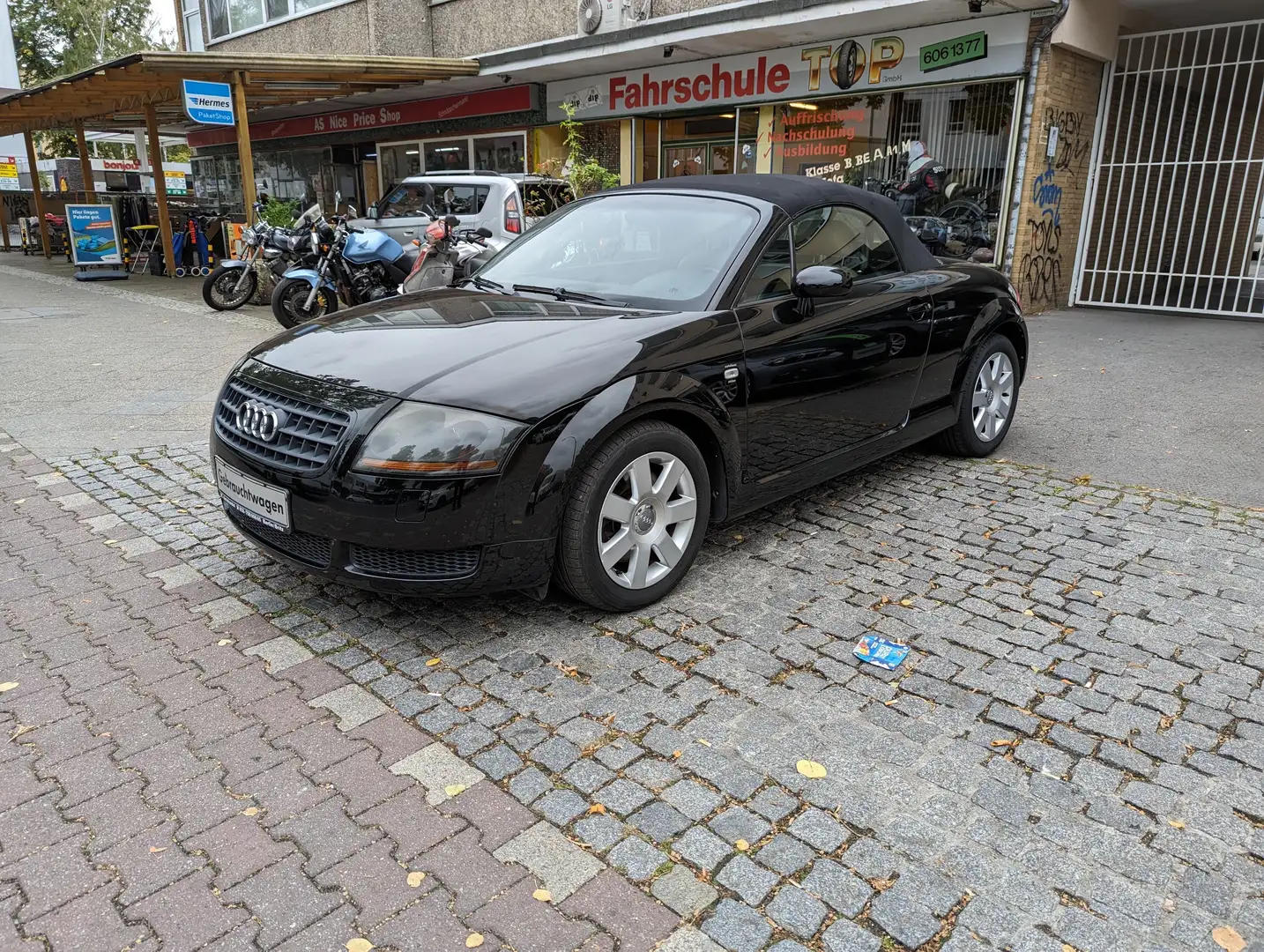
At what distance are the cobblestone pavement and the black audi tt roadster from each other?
1.19 ft

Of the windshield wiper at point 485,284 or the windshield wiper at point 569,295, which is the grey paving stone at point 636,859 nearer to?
the windshield wiper at point 569,295

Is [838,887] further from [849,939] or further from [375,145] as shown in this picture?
[375,145]

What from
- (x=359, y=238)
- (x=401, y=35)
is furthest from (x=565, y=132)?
(x=359, y=238)

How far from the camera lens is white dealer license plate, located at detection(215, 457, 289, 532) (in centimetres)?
326

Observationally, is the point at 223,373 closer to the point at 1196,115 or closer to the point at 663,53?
the point at 663,53

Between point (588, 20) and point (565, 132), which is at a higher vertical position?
point (588, 20)

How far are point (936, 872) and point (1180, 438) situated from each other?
517 centimetres

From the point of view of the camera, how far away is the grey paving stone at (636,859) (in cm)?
228

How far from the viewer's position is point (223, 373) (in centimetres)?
802

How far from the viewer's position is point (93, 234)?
661 inches

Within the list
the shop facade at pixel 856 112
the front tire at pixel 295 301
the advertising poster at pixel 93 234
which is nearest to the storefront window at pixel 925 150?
the shop facade at pixel 856 112

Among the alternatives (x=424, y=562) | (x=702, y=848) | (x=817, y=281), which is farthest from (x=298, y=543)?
(x=817, y=281)

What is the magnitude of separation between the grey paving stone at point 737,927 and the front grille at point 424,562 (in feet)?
4.67

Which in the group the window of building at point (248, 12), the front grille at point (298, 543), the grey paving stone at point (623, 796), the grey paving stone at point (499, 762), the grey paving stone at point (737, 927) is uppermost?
the window of building at point (248, 12)
